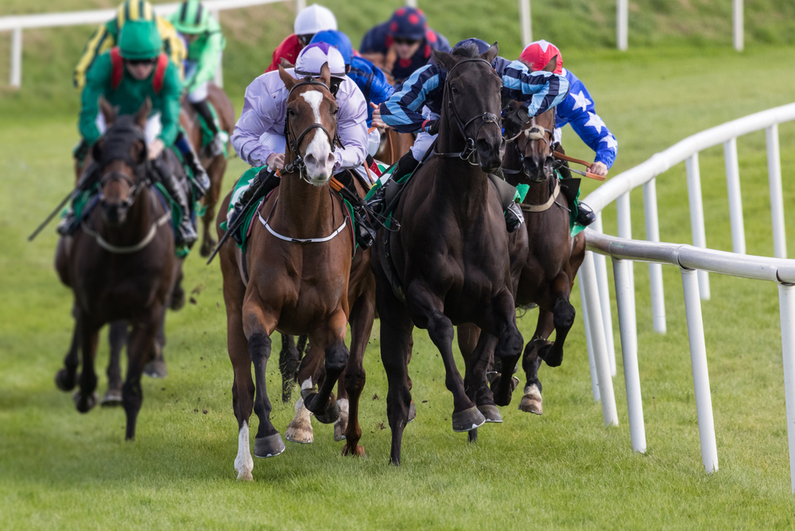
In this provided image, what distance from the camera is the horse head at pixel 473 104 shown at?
435 cm

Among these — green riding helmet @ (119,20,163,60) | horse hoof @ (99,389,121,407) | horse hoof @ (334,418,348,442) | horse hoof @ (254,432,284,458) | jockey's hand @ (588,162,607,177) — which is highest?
green riding helmet @ (119,20,163,60)

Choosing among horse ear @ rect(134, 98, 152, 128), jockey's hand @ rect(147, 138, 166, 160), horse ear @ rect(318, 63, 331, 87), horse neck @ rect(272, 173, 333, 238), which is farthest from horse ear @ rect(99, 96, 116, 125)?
horse ear @ rect(318, 63, 331, 87)

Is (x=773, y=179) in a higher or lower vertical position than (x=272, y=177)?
lower

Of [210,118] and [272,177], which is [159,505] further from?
[210,118]

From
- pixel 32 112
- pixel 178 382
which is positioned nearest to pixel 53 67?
pixel 32 112

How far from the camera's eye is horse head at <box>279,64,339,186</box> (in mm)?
4320

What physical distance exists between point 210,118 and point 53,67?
10.1 meters

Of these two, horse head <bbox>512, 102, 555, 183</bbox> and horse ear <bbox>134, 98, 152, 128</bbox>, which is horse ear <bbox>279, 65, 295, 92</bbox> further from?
horse ear <bbox>134, 98, 152, 128</bbox>

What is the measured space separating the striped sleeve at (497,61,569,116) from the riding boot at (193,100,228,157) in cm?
589

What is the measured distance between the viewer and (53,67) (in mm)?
Result: 19203

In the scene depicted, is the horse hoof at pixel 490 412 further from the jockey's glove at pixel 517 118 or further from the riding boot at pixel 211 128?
the riding boot at pixel 211 128

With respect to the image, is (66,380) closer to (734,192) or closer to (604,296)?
(604,296)

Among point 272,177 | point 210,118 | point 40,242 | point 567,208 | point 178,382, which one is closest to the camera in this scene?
point 272,177

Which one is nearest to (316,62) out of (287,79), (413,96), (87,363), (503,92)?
(287,79)
